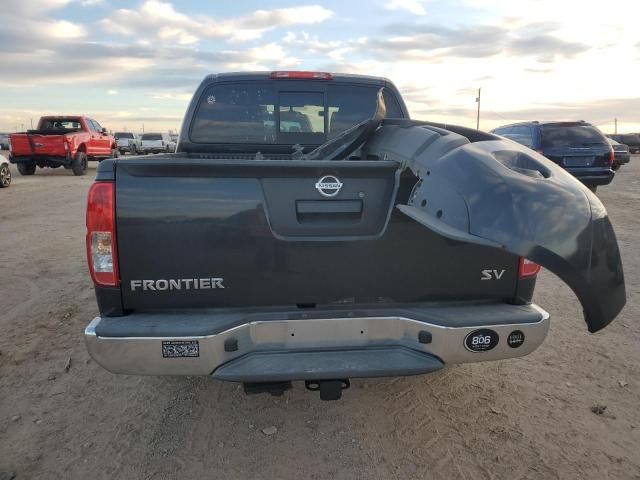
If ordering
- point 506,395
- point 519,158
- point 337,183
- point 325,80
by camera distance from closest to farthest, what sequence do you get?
1. point 519,158
2. point 337,183
3. point 506,395
4. point 325,80

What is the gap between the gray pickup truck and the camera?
242 centimetres

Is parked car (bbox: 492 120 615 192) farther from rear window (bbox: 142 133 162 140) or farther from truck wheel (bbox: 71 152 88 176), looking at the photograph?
rear window (bbox: 142 133 162 140)

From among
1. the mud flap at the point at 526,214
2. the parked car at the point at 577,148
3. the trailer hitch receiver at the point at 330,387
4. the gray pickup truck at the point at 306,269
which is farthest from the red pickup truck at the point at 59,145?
the mud flap at the point at 526,214

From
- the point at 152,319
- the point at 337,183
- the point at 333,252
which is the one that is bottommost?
the point at 152,319

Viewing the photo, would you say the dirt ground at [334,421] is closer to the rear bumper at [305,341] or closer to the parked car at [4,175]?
the rear bumper at [305,341]

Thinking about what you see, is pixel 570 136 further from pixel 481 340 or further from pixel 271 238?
pixel 271 238

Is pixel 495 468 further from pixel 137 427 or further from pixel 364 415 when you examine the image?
pixel 137 427

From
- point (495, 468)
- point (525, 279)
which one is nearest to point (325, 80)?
point (525, 279)

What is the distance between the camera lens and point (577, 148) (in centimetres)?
1210

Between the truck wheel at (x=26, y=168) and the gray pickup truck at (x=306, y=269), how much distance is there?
63.7ft

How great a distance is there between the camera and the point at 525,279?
111 inches

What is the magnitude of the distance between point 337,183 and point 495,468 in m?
1.77

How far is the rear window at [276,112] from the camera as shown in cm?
462

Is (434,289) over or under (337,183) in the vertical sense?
under
